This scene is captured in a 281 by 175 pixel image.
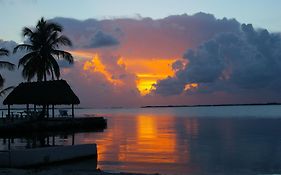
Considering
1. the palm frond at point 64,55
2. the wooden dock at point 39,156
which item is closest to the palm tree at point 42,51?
Answer: the palm frond at point 64,55

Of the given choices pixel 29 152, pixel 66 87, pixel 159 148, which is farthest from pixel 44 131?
pixel 29 152

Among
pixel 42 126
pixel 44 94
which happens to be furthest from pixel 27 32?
pixel 42 126

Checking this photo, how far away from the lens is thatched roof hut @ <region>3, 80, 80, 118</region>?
44688mm

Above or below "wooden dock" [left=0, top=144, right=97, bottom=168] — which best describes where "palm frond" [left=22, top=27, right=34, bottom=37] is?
above

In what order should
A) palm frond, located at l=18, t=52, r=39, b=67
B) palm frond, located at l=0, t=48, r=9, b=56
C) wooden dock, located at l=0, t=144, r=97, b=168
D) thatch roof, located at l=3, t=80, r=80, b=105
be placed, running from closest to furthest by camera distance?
wooden dock, located at l=0, t=144, r=97, b=168 → palm frond, located at l=0, t=48, r=9, b=56 → thatch roof, located at l=3, t=80, r=80, b=105 → palm frond, located at l=18, t=52, r=39, b=67

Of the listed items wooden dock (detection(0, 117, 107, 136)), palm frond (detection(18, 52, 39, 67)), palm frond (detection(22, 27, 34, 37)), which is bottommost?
wooden dock (detection(0, 117, 107, 136))

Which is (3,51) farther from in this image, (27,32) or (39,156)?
(39,156)

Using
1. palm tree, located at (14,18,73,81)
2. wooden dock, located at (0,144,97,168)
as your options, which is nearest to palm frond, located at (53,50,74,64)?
palm tree, located at (14,18,73,81)

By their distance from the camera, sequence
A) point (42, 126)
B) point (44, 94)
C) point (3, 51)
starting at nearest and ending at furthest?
point (3, 51) < point (42, 126) < point (44, 94)

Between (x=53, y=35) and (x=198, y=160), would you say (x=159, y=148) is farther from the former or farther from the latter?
(x=53, y=35)

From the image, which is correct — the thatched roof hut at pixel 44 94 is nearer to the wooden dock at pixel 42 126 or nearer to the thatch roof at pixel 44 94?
the thatch roof at pixel 44 94

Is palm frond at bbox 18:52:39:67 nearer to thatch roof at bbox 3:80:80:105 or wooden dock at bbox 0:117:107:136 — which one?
thatch roof at bbox 3:80:80:105

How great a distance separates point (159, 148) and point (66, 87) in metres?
16.6

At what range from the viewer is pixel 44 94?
45.1 metres
